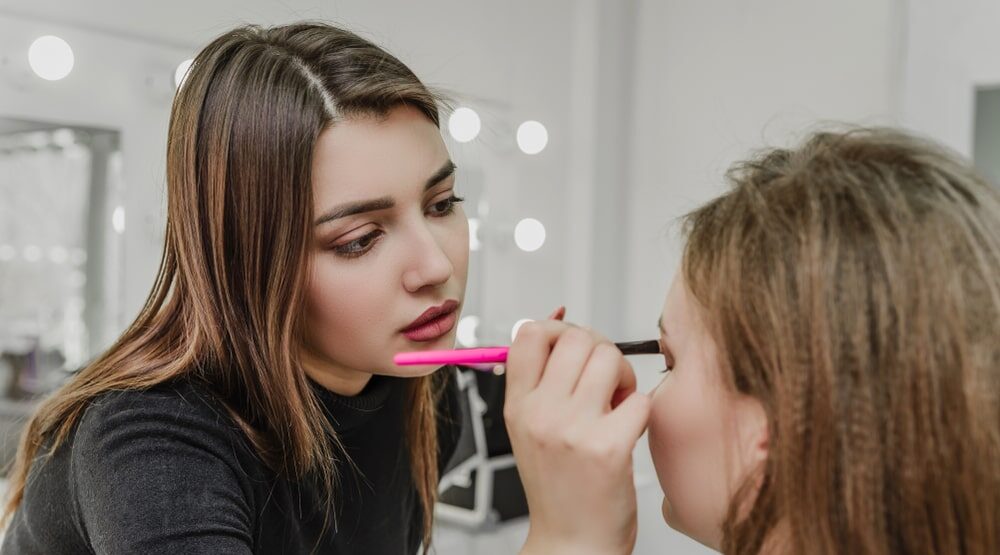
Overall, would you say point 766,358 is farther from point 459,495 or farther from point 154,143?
point 459,495

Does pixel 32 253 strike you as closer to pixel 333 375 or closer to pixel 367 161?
pixel 333 375

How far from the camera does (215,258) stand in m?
0.74

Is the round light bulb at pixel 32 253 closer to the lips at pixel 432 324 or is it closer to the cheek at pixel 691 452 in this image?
the lips at pixel 432 324

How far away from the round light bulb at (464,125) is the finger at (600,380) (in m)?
1.14

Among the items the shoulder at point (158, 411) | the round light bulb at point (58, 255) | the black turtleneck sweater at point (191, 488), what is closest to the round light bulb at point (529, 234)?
the round light bulb at point (58, 255)

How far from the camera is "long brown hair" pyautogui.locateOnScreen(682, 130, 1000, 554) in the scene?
46 centimetres

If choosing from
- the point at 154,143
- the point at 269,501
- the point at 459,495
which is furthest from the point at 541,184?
the point at 269,501

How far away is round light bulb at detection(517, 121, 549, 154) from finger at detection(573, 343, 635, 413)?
138cm

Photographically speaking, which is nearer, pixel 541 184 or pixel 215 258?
pixel 215 258

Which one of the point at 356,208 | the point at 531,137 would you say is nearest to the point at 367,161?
the point at 356,208

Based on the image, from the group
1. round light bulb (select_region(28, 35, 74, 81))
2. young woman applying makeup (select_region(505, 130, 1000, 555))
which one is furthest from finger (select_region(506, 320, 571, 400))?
round light bulb (select_region(28, 35, 74, 81))

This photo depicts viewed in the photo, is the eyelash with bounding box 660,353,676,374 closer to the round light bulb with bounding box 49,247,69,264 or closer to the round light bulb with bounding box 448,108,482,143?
the round light bulb with bounding box 49,247,69,264

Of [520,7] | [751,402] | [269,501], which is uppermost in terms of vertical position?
[520,7]

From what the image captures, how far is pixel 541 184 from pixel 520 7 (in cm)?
38
